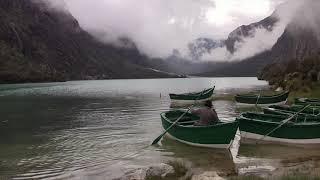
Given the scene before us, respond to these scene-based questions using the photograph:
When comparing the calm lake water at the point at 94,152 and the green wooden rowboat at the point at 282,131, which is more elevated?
the green wooden rowboat at the point at 282,131

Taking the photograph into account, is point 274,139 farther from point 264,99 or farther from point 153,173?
point 264,99

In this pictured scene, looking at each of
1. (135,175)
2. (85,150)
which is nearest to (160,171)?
(135,175)

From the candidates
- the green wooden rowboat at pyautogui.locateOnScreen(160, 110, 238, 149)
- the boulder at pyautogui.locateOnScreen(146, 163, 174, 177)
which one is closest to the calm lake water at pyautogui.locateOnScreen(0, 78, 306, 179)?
the green wooden rowboat at pyautogui.locateOnScreen(160, 110, 238, 149)

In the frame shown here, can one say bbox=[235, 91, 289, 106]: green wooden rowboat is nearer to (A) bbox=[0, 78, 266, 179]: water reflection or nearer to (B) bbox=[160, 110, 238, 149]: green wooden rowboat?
(A) bbox=[0, 78, 266, 179]: water reflection

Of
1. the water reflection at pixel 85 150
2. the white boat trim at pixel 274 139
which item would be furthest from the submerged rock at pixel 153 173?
the white boat trim at pixel 274 139

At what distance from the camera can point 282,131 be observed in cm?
2975

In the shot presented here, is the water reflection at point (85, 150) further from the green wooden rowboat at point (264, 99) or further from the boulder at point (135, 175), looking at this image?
the green wooden rowboat at point (264, 99)

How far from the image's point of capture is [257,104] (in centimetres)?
5903

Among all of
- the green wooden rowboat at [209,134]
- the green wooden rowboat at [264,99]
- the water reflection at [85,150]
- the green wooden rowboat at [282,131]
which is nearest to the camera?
the water reflection at [85,150]

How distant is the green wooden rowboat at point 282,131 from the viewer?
95.2 feet

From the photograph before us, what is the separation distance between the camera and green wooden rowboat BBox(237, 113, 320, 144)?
95.2 feet

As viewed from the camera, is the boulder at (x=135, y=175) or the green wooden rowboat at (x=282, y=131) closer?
the boulder at (x=135, y=175)

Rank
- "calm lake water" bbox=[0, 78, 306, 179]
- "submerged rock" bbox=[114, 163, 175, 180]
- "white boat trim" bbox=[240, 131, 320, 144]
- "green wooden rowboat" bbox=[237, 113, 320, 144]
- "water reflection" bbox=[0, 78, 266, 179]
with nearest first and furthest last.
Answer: "submerged rock" bbox=[114, 163, 175, 180], "calm lake water" bbox=[0, 78, 306, 179], "water reflection" bbox=[0, 78, 266, 179], "green wooden rowboat" bbox=[237, 113, 320, 144], "white boat trim" bbox=[240, 131, 320, 144]

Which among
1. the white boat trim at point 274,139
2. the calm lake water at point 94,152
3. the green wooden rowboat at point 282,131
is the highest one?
the green wooden rowboat at point 282,131
